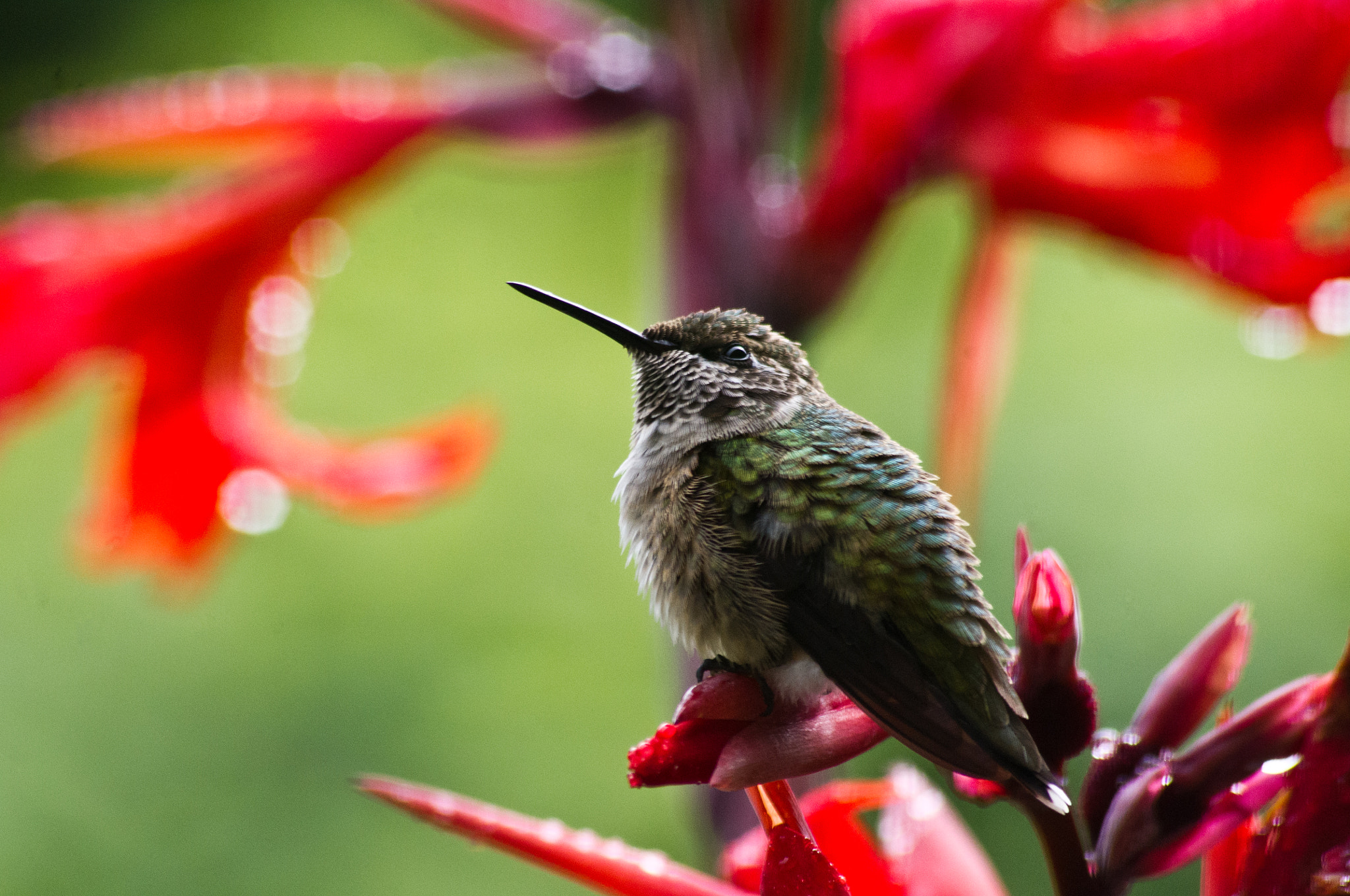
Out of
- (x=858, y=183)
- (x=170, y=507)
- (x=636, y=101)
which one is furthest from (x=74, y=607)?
(x=858, y=183)

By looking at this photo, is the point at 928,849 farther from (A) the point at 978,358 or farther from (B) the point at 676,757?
(A) the point at 978,358

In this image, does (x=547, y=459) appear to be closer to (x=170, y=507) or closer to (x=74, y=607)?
(x=74, y=607)

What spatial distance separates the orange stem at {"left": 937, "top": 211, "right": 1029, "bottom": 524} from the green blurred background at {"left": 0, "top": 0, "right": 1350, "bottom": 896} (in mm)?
1028

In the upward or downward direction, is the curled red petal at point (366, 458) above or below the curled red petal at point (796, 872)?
above

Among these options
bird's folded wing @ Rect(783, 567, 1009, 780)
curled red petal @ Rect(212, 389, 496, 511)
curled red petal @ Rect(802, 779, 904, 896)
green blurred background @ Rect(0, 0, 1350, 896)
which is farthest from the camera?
green blurred background @ Rect(0, 0, 1350, 896)

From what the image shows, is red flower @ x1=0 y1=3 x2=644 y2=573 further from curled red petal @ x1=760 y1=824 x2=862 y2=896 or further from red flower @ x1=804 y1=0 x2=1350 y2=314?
curled red petal @ x1=760 y1=824 x2=862 y2=896

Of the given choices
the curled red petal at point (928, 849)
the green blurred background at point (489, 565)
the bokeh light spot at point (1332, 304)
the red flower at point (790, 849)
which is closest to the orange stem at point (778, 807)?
the red flower at point (790, 849)

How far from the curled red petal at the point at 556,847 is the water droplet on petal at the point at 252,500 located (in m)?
0.43

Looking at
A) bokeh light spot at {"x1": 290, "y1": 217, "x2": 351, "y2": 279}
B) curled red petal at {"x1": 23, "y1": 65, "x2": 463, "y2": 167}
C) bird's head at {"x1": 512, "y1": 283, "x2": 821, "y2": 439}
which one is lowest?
bird's head at {"x1": 512, "y1": 283, "x2": 821, "y2": 439}

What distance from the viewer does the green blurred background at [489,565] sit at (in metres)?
2.04

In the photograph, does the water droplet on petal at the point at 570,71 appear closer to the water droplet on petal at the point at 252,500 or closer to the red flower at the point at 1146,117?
the red flower at the point at 1146,117

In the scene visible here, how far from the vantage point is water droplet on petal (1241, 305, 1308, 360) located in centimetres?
74

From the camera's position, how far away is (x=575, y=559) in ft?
7.36

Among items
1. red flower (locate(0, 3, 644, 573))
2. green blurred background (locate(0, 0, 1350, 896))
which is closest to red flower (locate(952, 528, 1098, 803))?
red flower (locate(0, 3, 644, 573))
